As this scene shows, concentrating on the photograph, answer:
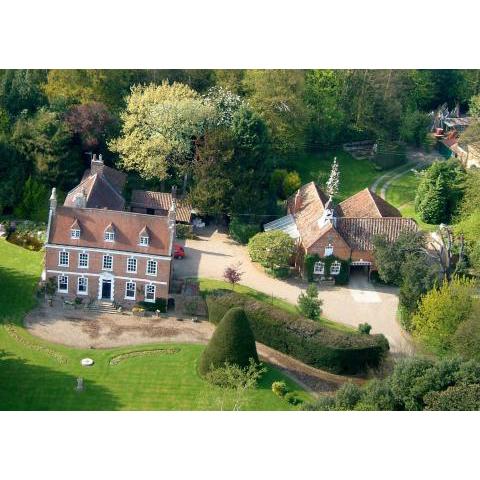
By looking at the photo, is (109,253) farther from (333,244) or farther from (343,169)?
(343,169)

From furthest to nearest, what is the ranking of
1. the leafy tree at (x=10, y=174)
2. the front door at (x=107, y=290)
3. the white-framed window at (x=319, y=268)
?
the leafy tree at (x=10, y=174) < the white-framed window at (x=319, y=268) < the front door at (x=107, y=290)

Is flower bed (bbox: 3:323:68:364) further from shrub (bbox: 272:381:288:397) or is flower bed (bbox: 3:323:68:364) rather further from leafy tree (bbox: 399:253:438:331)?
leafy tree (bbox: 399:253:438:331)

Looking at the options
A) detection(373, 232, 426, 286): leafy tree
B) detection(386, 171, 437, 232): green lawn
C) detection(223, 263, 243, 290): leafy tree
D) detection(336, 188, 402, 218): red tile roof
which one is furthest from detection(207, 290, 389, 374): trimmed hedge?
detection(386, 171, 437, 232): green lawn

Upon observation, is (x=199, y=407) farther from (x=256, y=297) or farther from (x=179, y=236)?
(x=179, y=236)

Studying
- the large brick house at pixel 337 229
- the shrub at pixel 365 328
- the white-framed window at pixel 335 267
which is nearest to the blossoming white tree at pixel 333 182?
the large brick house at pixel 337 229

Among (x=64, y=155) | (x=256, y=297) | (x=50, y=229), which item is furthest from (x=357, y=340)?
(x=64, y=155)

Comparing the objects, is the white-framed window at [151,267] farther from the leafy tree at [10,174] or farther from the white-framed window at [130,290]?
the leafy tree at [10,174]
